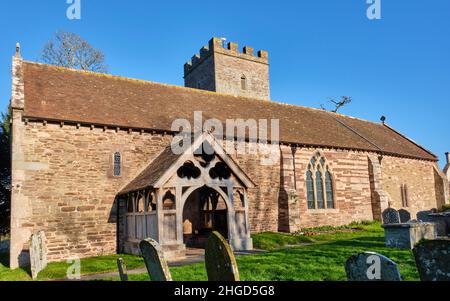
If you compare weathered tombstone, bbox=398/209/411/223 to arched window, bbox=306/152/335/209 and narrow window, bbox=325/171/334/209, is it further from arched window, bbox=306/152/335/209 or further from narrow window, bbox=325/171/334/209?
narrow window, bbox=325/171/334/209

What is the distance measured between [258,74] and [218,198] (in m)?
22.7

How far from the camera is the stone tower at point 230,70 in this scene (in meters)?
34.8

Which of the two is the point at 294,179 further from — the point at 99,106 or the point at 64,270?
the point at 64,270

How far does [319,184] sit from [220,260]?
727 inches

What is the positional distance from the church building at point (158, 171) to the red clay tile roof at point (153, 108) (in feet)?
0.29

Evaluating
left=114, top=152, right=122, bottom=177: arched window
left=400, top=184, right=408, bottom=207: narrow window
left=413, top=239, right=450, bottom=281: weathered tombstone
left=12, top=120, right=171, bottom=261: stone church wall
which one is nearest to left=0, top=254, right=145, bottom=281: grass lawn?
left=12, top=120, right=171, bottom=261: stone church wall

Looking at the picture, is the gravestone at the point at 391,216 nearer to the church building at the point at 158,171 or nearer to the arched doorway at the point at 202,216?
the church building at the point at 158,171

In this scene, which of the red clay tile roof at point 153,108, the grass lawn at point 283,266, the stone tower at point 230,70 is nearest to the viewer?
the grass lawn at point 283,266

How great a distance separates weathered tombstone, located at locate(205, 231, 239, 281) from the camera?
186 inches

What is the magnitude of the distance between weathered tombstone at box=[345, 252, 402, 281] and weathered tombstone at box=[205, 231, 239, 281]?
162 cm

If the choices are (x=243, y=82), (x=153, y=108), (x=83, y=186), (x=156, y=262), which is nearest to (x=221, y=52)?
(x=243, y=82)

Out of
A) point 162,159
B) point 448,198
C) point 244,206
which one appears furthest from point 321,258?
point 448,198

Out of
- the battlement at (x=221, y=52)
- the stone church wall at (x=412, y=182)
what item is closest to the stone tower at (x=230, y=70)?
the battlement at (x=221, y=52)

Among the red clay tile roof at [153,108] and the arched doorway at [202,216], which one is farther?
the arched doorway at [202,216]
